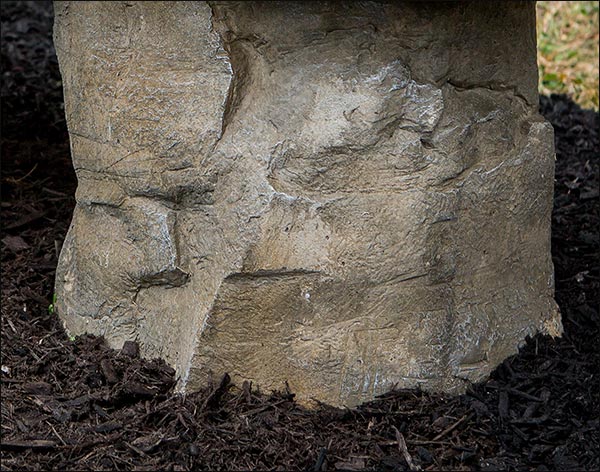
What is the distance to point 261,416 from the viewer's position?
2.89m

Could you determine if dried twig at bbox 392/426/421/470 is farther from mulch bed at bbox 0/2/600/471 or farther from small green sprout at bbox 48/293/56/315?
small green sprout at bbox 48/293/56/315

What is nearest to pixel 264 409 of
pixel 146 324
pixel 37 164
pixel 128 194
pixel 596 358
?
pixel 146 324

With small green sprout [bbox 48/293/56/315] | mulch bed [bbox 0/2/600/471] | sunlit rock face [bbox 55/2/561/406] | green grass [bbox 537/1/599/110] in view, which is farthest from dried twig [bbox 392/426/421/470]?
green grass [bbox 537/1/599/110]

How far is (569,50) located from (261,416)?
4255 millimetres

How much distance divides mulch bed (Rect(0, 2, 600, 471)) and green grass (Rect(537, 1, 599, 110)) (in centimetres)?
260

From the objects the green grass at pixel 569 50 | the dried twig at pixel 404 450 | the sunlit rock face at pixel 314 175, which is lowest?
the green grass at pixel 569 50

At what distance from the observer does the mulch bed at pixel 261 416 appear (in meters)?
2.73

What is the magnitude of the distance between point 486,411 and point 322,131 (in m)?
0.94

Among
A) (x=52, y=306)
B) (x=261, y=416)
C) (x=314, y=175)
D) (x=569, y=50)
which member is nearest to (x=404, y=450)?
(x=261, y=416)

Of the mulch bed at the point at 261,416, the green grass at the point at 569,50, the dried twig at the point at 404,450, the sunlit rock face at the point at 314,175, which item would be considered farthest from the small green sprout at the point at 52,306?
Result: the green grass at the point at 569,50

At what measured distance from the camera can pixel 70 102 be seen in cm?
307

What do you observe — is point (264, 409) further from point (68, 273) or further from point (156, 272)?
point (68, 273)

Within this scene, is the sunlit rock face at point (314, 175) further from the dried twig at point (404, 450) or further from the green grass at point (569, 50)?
the green grass at point (569, 50)

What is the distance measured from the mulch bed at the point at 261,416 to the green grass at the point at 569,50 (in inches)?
102
